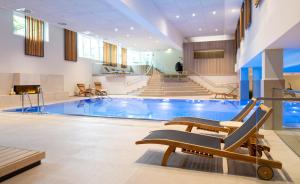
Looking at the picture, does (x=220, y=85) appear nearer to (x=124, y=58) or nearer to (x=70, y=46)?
(x=124, y=58)

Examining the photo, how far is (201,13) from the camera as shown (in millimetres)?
11539

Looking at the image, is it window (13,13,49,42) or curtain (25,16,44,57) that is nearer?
window (13,13,49,42)

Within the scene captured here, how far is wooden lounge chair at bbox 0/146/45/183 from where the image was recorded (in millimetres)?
2547

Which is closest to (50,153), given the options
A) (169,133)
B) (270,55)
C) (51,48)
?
(169,133)

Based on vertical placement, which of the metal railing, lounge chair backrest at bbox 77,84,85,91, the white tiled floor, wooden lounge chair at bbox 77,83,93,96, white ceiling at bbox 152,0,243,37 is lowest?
the white tiled floor

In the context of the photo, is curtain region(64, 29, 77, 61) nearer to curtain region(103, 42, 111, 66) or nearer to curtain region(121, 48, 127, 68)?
curtain region(103, 42, 111, 66)

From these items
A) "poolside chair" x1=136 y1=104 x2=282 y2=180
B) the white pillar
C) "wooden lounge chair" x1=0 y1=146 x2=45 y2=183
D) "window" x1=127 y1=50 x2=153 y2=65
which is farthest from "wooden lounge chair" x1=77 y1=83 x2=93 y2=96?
"poolside chair" x1=136 y1=104 x2=282 y2=180

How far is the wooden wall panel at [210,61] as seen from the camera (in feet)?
59.9

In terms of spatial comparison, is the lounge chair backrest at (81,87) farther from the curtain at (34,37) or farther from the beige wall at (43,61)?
the curtain at (34,37)

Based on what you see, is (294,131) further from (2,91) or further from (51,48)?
(51,48)

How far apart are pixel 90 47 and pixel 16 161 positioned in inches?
665

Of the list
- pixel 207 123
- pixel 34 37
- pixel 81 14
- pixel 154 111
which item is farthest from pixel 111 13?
pixel 207 123

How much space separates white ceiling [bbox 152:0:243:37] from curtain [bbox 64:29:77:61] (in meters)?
6.91

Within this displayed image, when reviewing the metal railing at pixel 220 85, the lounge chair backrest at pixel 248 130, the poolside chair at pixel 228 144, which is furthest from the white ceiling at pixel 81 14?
the lounge chair backrest at pixel 248 130
